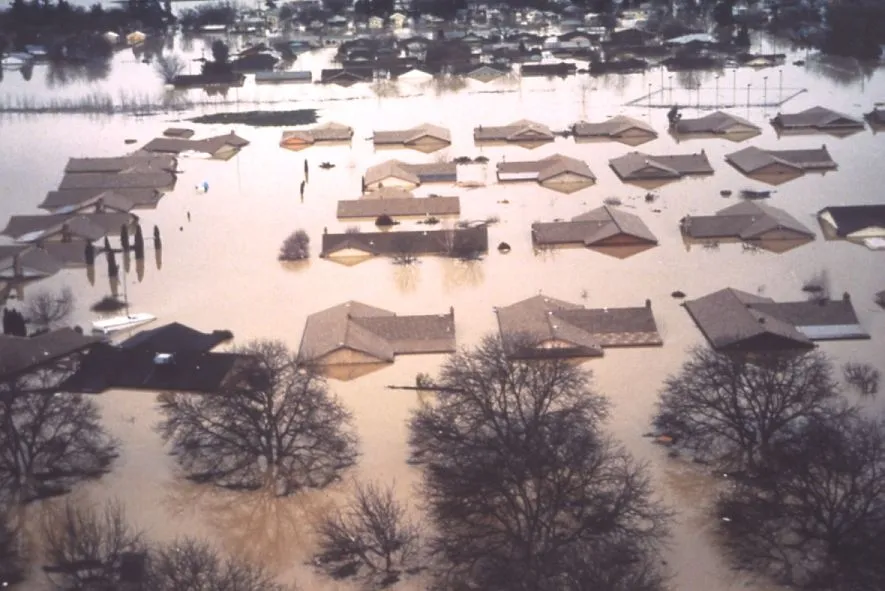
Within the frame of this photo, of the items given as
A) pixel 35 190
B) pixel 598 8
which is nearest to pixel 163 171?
pixel 35 190

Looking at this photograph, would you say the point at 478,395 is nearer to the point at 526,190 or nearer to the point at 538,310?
the point at 538,310

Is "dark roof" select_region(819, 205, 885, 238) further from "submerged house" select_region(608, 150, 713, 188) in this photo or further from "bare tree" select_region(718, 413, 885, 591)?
"bare tree" select_region(718, 413, 885, 591)

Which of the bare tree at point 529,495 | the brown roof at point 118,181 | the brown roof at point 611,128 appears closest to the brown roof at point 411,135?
the brown roof at point 611,128

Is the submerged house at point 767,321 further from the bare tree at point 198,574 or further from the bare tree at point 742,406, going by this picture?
the bare tree at point 198,574

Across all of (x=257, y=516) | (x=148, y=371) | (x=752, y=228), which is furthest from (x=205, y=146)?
(x=257, y=516)

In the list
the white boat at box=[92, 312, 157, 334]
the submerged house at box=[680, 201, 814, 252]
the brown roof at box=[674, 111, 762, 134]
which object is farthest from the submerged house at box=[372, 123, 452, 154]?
the white boat at box=[92, 312, 157, 334]

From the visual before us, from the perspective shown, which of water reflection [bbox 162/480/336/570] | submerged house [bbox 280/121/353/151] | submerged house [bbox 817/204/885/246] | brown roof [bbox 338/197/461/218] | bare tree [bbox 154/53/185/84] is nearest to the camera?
water reflection [bbox 162/480/336/570]
